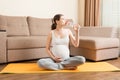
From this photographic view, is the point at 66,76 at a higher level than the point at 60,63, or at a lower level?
lower

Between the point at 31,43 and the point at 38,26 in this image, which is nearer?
the point at 31,43

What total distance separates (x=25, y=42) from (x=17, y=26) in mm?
535

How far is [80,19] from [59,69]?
237 centimetres

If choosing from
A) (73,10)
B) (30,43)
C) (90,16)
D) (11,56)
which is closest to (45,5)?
(73,10)

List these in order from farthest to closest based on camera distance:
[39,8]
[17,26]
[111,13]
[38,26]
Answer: [39,8] < [111,13] < [38,26] < [17,26]

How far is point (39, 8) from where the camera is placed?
4.28 m

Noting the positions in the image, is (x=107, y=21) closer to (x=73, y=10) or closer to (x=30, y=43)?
(x=73, y=10)

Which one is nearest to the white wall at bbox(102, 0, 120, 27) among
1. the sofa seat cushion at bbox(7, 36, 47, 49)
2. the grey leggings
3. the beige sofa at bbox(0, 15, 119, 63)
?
the beige sofa at bbox(0, 15, 119, 63)

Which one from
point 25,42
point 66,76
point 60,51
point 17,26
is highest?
point 17,26

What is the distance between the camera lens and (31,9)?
13.8 feet

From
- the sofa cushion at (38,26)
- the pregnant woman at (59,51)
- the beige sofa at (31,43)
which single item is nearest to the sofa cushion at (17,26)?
the beige sofa at (31,43)

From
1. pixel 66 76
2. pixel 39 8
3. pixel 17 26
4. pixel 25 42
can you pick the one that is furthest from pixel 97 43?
pixel 39 8

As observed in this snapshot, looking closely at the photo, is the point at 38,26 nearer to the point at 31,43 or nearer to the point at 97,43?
the point at 31,43

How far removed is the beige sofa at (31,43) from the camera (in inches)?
121
